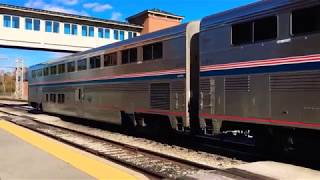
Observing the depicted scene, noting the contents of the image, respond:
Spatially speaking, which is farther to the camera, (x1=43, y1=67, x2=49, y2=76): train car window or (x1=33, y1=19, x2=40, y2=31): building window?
(x1=33, y1=19, x2=40, y2=31): building window

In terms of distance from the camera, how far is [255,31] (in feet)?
34.7

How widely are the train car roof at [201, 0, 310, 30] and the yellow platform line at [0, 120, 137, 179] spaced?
14.6 feet

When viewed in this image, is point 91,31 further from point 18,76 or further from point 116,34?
point 18,76

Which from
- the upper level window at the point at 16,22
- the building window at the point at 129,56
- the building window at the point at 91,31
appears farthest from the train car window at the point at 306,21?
the building window at the point at 91,31

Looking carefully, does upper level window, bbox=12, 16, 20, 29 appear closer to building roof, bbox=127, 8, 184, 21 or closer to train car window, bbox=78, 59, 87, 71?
building roof, bbox=127, 8, 184, 21

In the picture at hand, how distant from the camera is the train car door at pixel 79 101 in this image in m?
21.7

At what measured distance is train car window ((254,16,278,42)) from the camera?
393 inches

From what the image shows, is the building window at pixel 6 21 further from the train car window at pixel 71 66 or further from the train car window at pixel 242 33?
the train car window at pixel 242 33

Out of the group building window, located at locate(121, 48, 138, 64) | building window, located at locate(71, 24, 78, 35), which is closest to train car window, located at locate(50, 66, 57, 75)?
building window, located at locate(121, 48, 138, 64)

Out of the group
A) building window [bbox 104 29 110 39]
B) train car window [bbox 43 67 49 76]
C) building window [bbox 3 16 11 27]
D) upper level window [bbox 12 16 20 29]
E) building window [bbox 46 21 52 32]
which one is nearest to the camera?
train car window [bbox 43 67 49 76]

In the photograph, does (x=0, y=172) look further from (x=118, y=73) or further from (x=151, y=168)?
(x=118, y=73)

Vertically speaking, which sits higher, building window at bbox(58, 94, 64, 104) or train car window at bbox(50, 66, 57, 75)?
train car window at bbox(50, 66, 57, 75)

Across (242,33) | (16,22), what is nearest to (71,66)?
(242,33)

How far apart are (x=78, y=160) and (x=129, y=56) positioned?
19.7 ft
